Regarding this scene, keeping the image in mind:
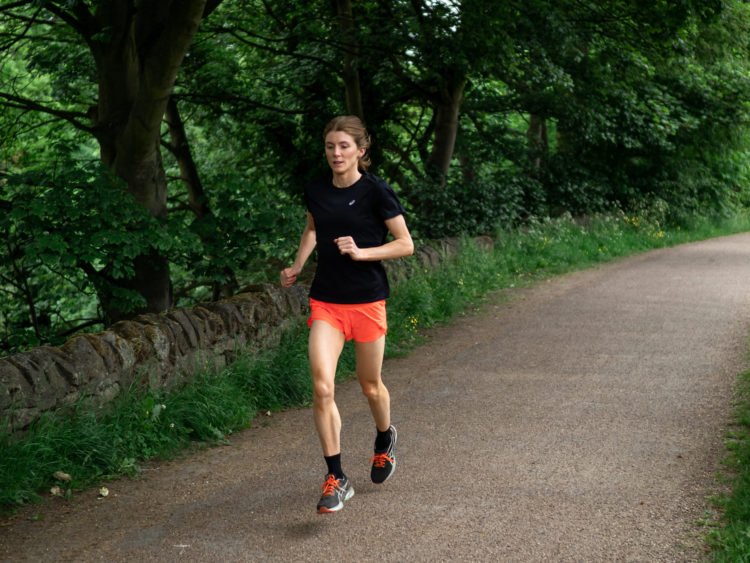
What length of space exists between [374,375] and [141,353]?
2104mm

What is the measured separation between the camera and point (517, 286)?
12.0m

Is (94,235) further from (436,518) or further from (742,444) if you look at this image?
(742,444)

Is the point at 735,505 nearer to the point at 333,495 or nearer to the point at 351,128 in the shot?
the point at 333,495

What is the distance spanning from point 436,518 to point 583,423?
6.53ft

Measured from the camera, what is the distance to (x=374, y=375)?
4.45m

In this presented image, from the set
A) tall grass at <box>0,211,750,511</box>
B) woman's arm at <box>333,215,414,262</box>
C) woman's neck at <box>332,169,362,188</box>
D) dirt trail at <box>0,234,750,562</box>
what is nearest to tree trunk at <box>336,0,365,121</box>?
tall grass at <box>0,211,750,511</box>

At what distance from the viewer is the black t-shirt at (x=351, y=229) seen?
13.7 ft

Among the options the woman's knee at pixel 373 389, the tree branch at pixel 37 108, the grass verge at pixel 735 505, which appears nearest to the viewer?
the grass verge at pixel 735 505

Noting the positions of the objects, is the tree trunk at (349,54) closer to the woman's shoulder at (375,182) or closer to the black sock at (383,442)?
the woman's shoulder at (375,182)

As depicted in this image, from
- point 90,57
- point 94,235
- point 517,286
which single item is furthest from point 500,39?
point 94,235

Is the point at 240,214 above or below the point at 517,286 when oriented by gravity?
above

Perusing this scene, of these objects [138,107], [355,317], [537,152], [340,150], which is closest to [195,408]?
[355,317]

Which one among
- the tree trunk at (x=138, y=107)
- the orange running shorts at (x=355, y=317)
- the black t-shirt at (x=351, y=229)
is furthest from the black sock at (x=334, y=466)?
the tree trunk at (x=138, y=107)

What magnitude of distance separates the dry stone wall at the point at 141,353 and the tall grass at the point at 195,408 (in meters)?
0.11
